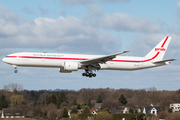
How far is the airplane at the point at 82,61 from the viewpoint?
4450 cm

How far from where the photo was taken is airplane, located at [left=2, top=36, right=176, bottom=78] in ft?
146

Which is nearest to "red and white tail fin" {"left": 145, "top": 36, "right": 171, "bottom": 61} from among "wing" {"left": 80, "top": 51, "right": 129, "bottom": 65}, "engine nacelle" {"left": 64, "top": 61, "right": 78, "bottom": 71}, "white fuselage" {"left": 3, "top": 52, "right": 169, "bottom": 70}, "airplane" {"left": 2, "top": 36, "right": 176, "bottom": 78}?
"airplane" {"left": 2, "top": 36, "right": 176, "bottom": 78}

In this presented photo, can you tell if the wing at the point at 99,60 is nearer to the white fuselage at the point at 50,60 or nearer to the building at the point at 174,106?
the white fuselage at the point at 50,60

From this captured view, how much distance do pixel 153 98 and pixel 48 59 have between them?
325 feet

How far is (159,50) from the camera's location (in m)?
53.8

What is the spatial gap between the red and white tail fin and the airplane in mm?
635

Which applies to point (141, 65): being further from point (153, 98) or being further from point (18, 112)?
point (153, 98)

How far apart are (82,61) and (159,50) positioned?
18.1m

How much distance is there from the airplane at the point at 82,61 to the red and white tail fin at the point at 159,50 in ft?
2.08

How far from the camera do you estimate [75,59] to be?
46250 mm

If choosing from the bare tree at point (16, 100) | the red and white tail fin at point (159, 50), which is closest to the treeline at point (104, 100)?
the bare tree at point (16, 100)

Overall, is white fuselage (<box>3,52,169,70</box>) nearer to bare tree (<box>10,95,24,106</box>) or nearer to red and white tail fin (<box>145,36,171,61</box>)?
red and white tail fin (<box>145,36,171,61</box>)

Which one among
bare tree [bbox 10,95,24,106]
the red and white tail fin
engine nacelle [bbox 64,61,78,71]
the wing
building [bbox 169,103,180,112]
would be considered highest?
the red and white tail fin

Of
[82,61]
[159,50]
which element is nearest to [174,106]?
[159,50]
